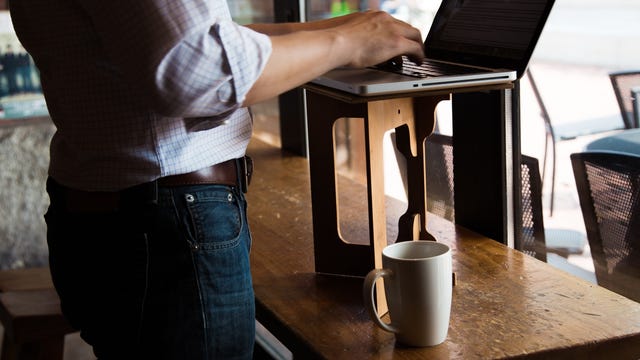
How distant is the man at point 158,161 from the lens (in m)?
0.82

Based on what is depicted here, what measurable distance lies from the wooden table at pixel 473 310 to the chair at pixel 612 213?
0.42ft

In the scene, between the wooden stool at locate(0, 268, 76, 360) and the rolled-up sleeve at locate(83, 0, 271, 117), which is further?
the wooden stool at locate(0, 268, 76, 360)

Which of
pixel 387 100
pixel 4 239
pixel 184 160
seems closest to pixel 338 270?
pixel 387 100

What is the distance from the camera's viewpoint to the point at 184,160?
0.92m

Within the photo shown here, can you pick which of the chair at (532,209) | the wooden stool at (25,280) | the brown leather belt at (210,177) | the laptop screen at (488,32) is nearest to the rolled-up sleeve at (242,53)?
the brown leather belt at (210,177)

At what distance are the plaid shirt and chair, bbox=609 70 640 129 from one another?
0.61 m

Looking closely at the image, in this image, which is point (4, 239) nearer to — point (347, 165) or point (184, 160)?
point (347, 165)

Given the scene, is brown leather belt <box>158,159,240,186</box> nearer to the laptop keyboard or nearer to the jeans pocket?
the jeans pocket

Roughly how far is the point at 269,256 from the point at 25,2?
2.17 ft

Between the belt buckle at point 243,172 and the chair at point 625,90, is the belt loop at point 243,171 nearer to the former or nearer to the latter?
the belt buckle at point 243,172

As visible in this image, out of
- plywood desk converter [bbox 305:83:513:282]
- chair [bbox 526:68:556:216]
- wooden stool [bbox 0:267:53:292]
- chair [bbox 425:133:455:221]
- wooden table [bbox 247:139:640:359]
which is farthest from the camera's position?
wooden stool [bbox 0:267:53:292]

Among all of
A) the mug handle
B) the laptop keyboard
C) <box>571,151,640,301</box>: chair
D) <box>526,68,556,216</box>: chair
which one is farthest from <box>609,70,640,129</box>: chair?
the mug handle

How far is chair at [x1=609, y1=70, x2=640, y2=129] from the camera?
1216 mm

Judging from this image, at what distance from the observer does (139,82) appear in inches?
31.8
